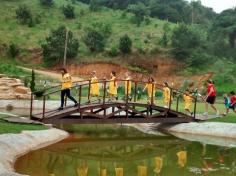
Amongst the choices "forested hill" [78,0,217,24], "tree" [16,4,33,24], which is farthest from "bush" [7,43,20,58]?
"forested hill" [78,0,217,24]

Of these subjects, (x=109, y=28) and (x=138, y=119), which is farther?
(x=109, y=28)

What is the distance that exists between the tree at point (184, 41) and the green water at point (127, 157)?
41.3 meters

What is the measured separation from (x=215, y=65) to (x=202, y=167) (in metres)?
51.3

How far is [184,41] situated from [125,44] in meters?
8.04

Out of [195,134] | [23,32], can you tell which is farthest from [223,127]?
[23,32]

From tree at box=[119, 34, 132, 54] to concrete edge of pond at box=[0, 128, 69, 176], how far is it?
43.9 meters

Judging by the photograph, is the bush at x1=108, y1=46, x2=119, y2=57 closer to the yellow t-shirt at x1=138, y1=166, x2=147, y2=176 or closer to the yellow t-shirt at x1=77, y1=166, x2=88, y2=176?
the yellow t-shirt at x1=138, y1=166, x2=147, y2=176

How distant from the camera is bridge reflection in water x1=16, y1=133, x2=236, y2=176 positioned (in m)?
18.1

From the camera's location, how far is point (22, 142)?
2078 cm

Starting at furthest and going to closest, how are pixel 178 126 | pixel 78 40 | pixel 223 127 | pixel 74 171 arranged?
1. pixel 78 40
2. pixel 178 126
3. pixel 223 127
4. pixel 74 171

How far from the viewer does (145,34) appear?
7575 cm

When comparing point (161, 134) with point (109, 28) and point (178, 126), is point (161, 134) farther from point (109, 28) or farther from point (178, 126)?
point (109, 28)

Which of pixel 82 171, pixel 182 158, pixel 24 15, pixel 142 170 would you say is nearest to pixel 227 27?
pixel 24 15

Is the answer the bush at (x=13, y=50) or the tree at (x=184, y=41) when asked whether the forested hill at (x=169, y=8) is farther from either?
the bush at (x=13, y=50)
